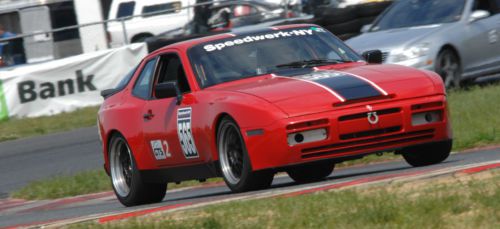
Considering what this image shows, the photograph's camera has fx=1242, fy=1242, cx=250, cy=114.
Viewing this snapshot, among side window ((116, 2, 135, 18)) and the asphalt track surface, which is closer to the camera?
the asphalt track surface

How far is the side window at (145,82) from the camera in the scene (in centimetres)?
1089

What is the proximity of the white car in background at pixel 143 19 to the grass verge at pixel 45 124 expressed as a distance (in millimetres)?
3705

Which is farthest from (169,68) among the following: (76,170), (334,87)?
(76,170)

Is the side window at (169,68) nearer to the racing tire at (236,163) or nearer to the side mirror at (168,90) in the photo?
the side mirror at (168,90)

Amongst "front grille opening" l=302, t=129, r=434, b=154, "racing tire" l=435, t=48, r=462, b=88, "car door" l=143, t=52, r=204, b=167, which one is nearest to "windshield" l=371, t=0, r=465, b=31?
"racing tire" l=435, t=48, r=462, b=88

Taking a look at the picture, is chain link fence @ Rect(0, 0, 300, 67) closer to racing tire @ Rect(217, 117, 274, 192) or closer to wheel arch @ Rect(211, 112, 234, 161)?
wheel arch @ Rect(211, 112, 234, 161)

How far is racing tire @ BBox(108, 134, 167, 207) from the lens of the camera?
10.9 metres

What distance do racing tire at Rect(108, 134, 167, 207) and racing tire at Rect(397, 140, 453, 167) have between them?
2194mm

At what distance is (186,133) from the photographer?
9.95m

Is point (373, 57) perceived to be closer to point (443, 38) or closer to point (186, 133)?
point (186, 133)

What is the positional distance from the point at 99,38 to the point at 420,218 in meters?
19.8

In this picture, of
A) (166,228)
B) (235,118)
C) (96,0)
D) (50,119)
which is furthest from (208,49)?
(96,0)

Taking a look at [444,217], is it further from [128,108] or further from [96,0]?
[96,0]

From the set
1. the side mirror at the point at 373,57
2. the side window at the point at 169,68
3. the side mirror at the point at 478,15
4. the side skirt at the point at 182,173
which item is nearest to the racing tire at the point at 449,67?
the side mirror at the point at 478,15
